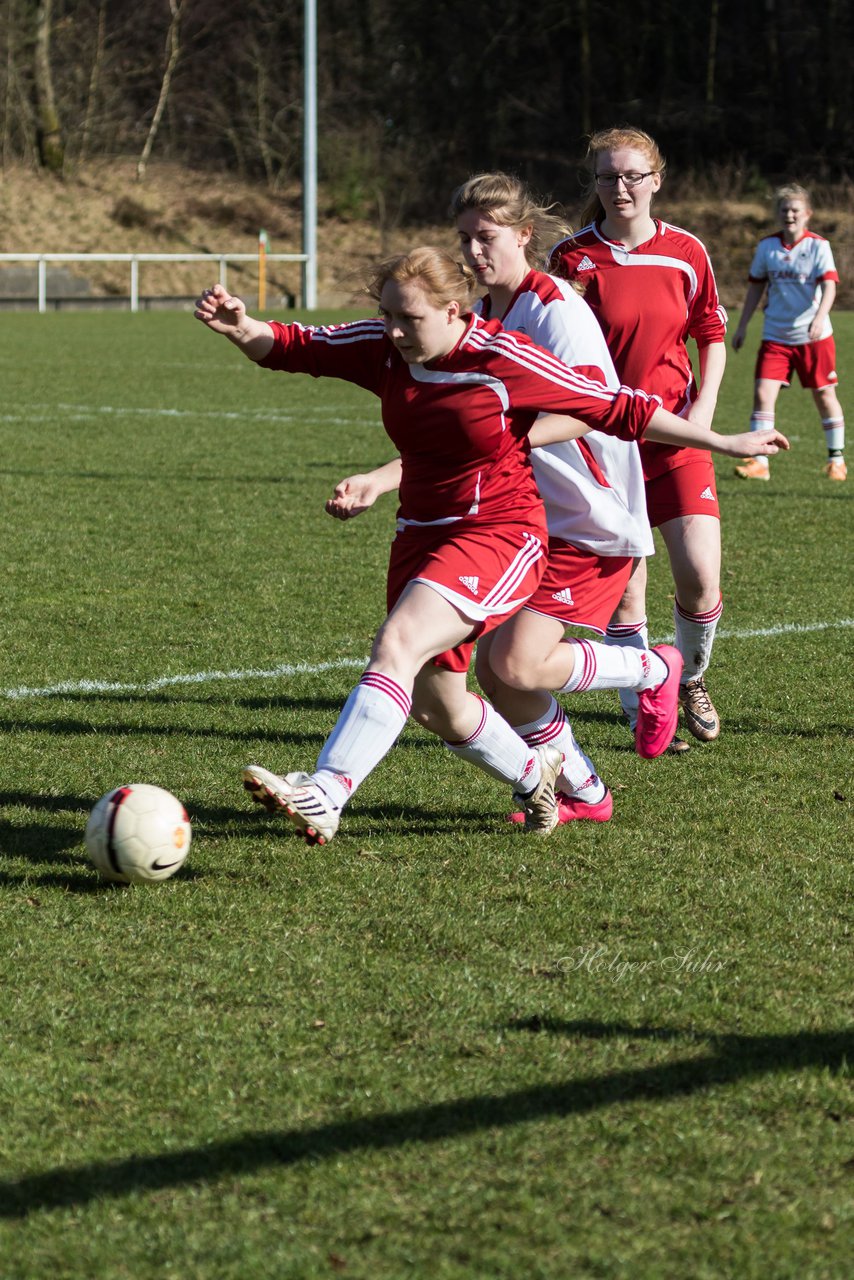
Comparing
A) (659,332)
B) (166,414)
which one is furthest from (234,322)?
(166,414)

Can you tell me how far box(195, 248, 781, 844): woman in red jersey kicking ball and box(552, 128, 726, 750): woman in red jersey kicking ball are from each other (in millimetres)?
1082

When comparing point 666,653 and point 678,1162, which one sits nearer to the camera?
point 678,1162

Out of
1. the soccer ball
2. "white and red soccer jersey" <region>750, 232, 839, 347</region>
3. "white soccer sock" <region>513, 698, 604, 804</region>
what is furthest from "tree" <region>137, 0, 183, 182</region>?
the soccer ball

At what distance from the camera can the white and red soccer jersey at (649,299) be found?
199 inches

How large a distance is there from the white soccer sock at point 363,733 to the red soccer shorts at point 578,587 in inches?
28.3

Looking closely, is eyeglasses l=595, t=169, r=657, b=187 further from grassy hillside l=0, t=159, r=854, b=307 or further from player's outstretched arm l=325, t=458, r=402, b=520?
grassy hillside l=0, t=159, r=854, b=307

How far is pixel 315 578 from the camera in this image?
26.1 feet

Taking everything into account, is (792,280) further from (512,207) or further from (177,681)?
(512,207)

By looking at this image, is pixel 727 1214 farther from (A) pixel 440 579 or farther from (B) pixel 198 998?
(A) pixel 440 579

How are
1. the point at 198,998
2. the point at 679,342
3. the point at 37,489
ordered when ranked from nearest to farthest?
the point at 198,998
the point at 679,342
the point at 37,489

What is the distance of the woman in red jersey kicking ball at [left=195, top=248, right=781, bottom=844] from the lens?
379 centimetres

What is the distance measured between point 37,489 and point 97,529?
1498mm

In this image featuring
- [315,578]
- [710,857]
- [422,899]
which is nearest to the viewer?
[422,899]

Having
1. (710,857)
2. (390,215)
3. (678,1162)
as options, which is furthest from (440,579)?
(390,215)
